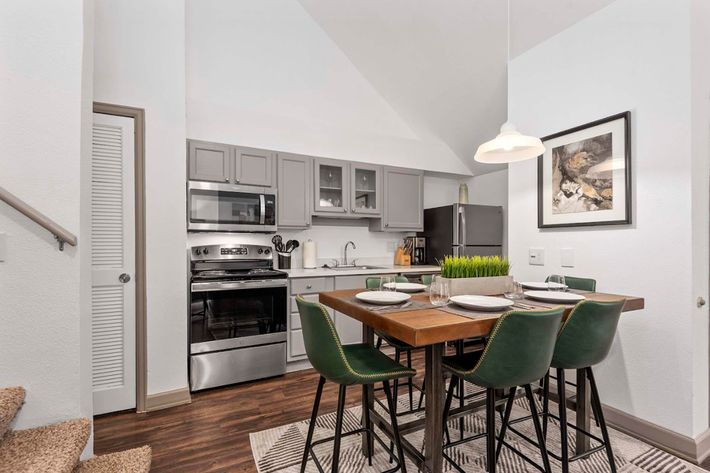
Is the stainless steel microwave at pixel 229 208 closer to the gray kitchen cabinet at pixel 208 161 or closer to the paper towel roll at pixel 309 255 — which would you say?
the gray kitchen cabinet at pixel 208 161

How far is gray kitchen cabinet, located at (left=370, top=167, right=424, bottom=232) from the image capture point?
3.93 metres

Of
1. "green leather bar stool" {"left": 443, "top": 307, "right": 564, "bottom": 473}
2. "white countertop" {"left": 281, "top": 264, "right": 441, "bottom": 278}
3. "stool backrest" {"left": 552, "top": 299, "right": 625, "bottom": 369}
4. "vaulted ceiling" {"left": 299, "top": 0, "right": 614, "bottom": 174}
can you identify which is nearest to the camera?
"green leather bar stool" {"left": 443, "top": 307, "right": 564, "bottom": 473}

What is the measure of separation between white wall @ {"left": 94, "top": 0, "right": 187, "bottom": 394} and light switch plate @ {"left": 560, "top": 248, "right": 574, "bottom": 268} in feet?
9.36

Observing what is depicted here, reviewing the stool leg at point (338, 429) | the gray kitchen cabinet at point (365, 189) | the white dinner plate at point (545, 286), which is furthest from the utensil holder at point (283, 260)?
the white dinner plate at point (545, 286)

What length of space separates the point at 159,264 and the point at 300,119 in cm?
216

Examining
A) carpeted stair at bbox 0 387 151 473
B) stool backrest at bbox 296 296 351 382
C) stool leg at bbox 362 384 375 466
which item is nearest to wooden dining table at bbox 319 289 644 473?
stool leg at bbox 362 384 375 466

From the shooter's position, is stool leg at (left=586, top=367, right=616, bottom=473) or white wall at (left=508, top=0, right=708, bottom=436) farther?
white wall at (left=508, top=0, right=708, bottom=436)

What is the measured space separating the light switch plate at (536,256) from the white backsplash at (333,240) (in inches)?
72.5

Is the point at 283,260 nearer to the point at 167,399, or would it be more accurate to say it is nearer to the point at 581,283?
the point at 167,399

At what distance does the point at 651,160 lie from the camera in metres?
2.01

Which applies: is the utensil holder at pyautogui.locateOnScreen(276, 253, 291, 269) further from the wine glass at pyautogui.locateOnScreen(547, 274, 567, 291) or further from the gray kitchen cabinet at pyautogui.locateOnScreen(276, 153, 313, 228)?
the wine glass at pyautogui.locateOnScreen(547, 274, 567, 291)

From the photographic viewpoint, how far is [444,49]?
3.18 m

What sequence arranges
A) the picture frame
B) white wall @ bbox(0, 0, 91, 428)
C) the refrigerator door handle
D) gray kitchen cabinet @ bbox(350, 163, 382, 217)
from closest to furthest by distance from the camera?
white wall @ bbox(0, 0, 91, 428) → the picture frame → gray kitchen cabinet @ bbox(350, 163, 382, 217) → the refrigerator door handle

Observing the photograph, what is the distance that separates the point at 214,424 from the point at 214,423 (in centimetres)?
1
